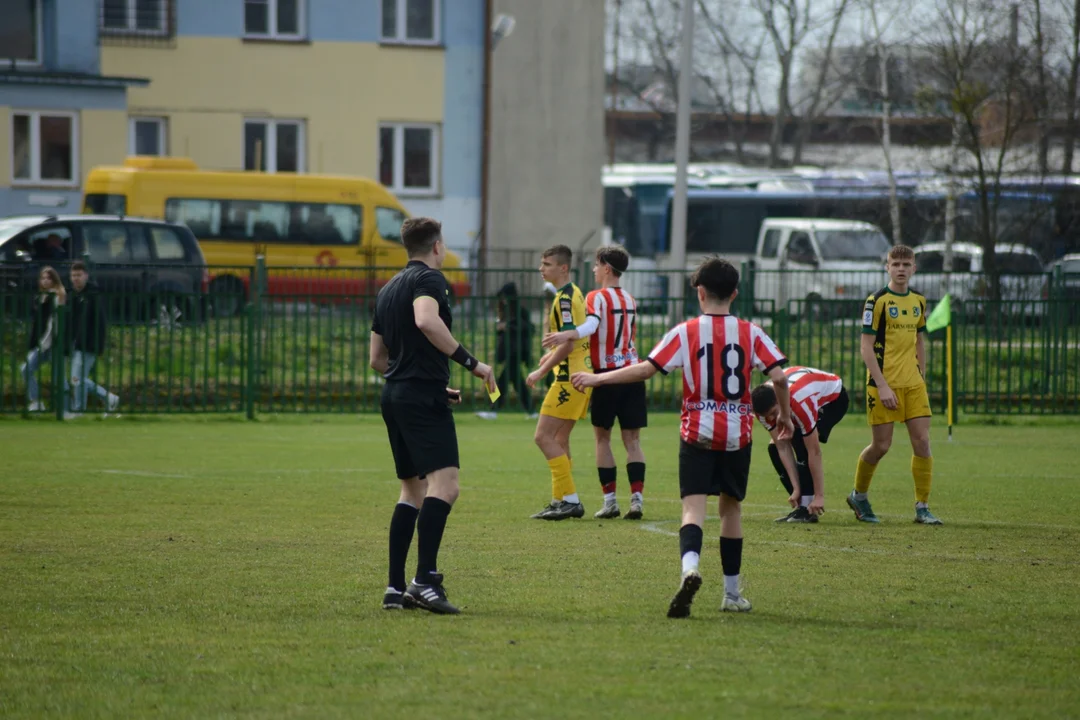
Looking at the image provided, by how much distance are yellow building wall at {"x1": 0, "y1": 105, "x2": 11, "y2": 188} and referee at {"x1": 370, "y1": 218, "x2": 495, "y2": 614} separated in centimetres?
2938

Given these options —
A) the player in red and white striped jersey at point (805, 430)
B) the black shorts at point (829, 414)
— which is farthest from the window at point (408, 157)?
the player in red and white striped jersey at point (805, 430)

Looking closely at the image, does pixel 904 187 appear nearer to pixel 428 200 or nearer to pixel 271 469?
pixel 428 200

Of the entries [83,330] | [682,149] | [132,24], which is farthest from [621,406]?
[132,24]

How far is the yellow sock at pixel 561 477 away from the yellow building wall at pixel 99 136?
2665 centimetres

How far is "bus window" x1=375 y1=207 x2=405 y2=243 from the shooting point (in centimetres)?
3173

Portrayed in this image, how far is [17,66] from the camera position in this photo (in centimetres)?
3419

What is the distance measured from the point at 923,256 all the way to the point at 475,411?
1472 cm

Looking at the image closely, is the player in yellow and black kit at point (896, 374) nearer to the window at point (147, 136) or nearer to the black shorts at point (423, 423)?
the black shorts at point (423, 423)

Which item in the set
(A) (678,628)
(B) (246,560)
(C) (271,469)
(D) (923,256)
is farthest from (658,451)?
(D) (923,256)

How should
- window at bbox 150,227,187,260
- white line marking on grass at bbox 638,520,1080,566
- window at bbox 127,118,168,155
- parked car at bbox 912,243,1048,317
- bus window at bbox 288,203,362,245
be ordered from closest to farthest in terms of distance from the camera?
white line marking on grass at bbox 638,520,1080,566, parked car at bbox 912,243,1048,317, window at bbox 150,227,187,260, bus window at bbox 288,203,362,245, window at bbox 127,118,168,155

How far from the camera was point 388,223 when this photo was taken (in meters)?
31.9

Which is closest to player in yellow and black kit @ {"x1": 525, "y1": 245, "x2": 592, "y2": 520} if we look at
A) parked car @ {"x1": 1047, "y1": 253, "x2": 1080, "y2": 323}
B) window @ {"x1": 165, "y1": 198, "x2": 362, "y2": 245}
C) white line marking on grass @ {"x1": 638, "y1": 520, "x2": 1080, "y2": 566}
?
white line marking on grass @ {"x1": 638, "y1": 520, "x2": 1080, "y2": 566}

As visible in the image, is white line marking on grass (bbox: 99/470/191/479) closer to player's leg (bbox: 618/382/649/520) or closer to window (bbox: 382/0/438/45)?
player's leg (bbox: 618/382/649/520)

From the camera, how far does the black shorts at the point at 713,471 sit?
7.00 m
